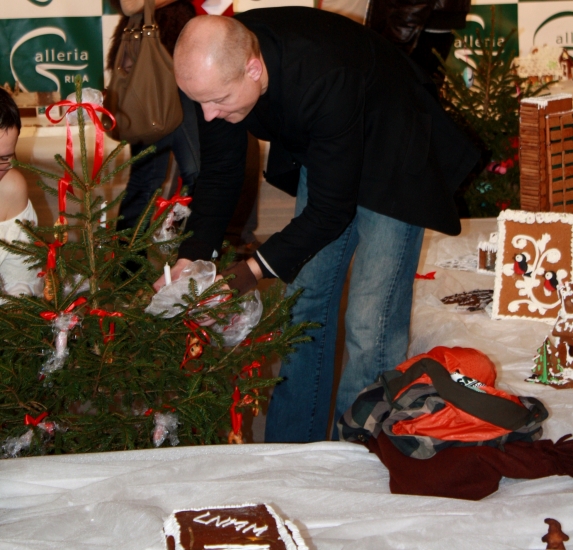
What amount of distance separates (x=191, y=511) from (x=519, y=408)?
926 mm

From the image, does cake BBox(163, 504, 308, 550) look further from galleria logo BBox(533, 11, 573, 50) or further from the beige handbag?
galleria logo BBox(533, 11, 573, 50)

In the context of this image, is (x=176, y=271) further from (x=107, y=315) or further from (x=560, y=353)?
(x=560, y=353)

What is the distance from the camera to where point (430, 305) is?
3.36 meters

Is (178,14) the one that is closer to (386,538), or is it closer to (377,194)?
(377,194)

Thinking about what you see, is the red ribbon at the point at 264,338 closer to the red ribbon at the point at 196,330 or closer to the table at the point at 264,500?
the red ribbon at the point at 196,330

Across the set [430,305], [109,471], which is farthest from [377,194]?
[430,305]

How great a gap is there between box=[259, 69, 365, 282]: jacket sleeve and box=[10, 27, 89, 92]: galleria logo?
4601 mm

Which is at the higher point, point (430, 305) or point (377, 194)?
point (377, 194)

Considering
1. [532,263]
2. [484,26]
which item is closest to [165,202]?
[532,263]

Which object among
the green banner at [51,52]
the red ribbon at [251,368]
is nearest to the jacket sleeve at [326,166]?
the red ribbon at [251,368]

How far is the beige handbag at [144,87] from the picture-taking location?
9.92 feet

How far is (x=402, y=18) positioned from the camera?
14.4 feet

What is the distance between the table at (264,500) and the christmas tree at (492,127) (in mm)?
3199

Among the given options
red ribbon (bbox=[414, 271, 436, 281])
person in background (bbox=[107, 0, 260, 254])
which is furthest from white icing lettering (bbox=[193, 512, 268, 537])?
red ribbon (bbox=[414, 271, 436, 281])
